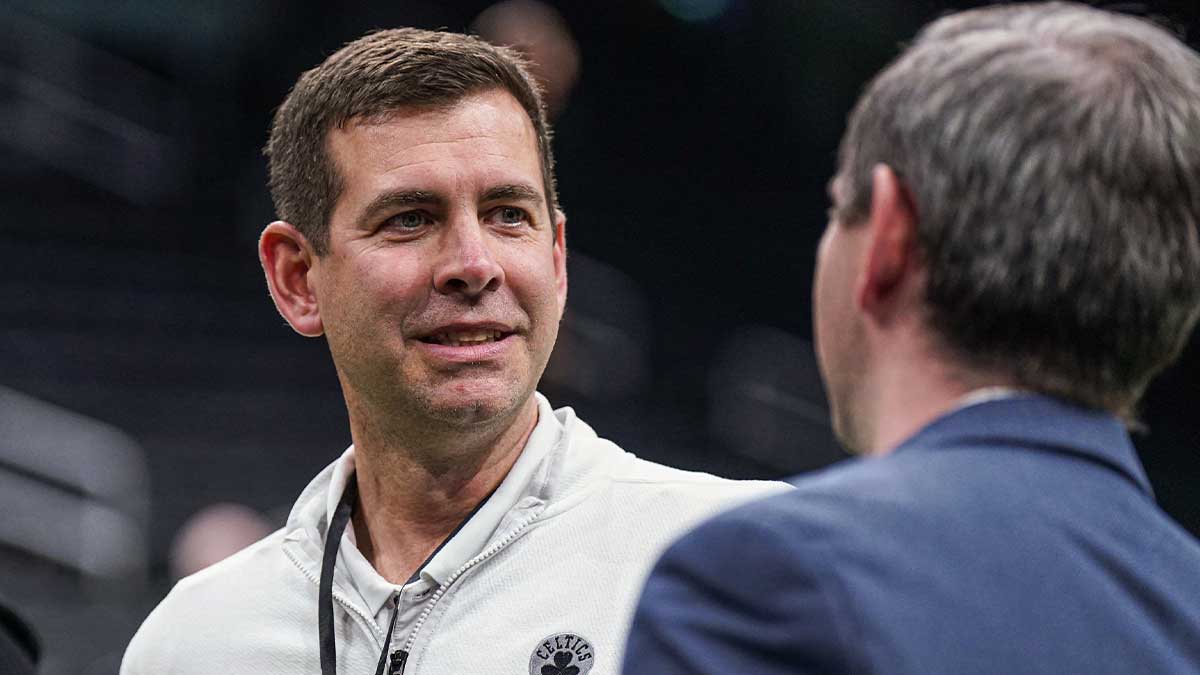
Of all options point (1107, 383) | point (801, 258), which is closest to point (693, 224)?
point (801, 258)

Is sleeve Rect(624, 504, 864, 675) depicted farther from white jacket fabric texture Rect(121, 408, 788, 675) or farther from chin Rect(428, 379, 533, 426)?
chin Rect(428, 379, 533, 426)

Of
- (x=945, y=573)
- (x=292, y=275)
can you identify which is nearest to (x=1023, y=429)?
(x=945, y=573)

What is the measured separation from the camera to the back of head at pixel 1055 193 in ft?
4.24

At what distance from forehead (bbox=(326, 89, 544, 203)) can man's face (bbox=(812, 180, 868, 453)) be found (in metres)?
1.11

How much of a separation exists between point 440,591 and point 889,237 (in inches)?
48.9

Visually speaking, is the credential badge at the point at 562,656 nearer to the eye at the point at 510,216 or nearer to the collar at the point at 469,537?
the collar at the point at 469,537

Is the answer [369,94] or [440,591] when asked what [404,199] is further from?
[440,591]

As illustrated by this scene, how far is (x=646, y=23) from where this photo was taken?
13.2 m

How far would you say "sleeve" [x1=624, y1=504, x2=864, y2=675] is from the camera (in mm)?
1186

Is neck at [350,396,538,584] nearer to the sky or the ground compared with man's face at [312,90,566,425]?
nearer to the ground

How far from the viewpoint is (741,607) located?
4.01ft

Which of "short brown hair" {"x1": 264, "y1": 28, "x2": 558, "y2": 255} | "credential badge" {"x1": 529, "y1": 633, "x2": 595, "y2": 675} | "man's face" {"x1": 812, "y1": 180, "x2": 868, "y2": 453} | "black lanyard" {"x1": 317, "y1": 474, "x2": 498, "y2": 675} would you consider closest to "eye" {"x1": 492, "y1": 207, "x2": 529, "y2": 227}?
"short brown hair" {"x1": 264, "y1": 28, "x2": 558, "y2": 255}

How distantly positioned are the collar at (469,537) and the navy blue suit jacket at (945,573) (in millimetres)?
1159

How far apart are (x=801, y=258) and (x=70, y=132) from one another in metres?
5.28
